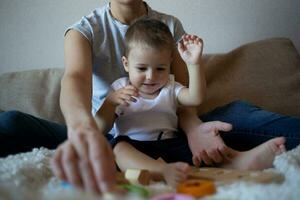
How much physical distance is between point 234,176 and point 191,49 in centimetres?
36

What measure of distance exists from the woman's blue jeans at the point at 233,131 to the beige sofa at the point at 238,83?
191 mm

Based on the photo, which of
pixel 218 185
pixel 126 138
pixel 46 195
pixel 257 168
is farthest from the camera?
pixel 126 138

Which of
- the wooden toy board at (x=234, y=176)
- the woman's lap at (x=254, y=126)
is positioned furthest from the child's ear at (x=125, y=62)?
the wooden toy board at (x=234, y=176)

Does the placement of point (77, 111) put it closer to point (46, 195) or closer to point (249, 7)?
point (46, 195)

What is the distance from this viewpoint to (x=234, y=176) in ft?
2.12

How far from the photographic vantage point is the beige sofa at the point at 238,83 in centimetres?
111

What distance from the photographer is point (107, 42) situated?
1.03 metres

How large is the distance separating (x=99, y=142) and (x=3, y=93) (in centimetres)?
80

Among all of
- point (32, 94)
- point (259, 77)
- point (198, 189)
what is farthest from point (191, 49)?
point (32, 94)

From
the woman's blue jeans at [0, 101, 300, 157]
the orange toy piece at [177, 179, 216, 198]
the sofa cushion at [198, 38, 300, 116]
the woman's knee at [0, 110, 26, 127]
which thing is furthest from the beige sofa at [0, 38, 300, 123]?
the orange toy piece at [177, 179, 216, 198]

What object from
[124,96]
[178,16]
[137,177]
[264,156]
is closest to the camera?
[137,177]

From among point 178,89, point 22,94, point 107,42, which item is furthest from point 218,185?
point 22,94

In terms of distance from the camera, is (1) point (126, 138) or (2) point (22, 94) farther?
(2) point (22, 94)

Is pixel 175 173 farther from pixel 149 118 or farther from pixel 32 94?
pixel 32 94
